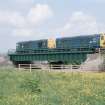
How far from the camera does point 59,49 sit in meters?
76.5

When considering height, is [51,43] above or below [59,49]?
above

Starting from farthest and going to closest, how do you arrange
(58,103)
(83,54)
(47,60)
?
(47,60), (83,54), (58,103)

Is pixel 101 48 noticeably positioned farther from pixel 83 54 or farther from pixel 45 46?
pixel 45 46

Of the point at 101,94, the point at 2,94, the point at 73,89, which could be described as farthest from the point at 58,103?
the point at 73,89

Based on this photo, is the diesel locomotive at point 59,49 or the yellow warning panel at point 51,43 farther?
the yellow warning panel at point 51,43

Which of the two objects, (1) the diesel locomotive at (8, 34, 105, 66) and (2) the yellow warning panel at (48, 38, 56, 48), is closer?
(1) the diesel locomotive at (8, 34, 105, 66)

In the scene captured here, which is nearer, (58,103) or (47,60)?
(58,103)

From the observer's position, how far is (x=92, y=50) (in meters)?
69.6

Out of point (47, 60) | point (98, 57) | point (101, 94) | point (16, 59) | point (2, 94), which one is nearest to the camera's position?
point (101, 94)

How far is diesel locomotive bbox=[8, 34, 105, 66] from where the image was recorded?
230 ft

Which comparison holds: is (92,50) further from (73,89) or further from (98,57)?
(73,89)

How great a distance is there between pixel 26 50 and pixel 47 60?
9.20 metres

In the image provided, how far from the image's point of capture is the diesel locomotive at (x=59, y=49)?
230ft

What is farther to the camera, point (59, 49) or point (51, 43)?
point (51, 43)
